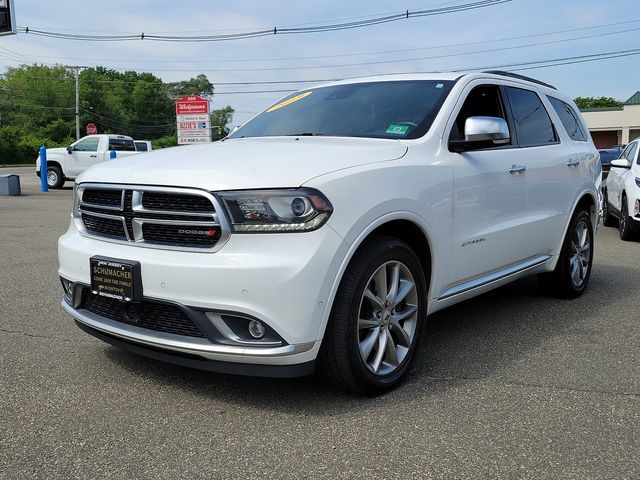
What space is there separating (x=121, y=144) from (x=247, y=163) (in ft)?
70.6

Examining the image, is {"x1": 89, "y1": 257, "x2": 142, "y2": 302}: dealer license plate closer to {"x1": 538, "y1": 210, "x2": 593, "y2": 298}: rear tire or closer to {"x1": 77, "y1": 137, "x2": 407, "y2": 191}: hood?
{"x1": 77, "y1": 137, "x2": 407, "y2": 191}: hood

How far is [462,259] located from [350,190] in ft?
3.93

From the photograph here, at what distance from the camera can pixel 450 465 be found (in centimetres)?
273

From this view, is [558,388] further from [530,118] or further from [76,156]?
[76,156]

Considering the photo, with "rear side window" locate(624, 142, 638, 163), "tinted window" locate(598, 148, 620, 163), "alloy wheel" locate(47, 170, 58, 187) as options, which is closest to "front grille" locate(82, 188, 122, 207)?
"rear side window" locate(624, 142, 638, 163)

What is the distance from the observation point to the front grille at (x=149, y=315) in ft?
10.2

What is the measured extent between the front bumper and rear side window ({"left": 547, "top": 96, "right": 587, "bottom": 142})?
3558 millimetres

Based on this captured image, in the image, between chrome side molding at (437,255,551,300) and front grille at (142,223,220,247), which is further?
chrome side molding at (437,255,551,300)

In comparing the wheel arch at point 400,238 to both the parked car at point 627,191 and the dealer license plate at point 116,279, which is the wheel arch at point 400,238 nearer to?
the dealer license plate at point 116,279

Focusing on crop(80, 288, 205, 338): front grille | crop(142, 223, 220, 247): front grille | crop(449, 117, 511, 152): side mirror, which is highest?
crop(449, 117, 511, 152): side mirror

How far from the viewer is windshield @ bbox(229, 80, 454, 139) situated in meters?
4.09

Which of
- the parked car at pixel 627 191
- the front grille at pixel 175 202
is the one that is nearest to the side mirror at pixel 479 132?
the front grille at pixel 175 202

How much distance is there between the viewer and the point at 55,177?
22.8 metres

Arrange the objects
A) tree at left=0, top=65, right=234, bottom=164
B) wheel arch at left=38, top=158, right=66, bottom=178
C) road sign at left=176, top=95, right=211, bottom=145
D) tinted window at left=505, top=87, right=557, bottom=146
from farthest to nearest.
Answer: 1. tree at left=0, top=65, right=234, bottom=164
2. wheel arch at left=38, top=158, right=66, bottom=178
3. road sign at left=176, top=95, right=211, bottom=145
4. tinted window at left=505, top=87, right=557, bottom=146
